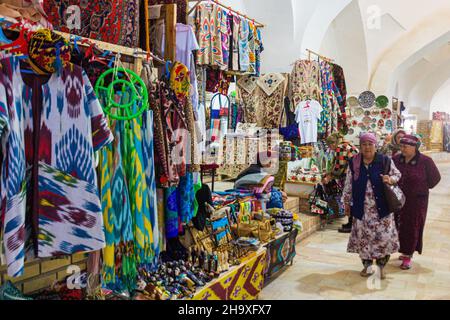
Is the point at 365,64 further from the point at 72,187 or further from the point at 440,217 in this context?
the point at 72,187

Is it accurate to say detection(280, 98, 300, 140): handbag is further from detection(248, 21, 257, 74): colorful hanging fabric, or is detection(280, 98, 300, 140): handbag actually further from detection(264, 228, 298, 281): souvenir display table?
detection(264, 228, 298, 281): souvenir display table

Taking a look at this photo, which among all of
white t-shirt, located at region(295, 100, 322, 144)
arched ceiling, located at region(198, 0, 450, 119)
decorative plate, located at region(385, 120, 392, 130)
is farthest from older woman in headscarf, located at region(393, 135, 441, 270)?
decorative plate, located at region(385, 120, 392, 130)

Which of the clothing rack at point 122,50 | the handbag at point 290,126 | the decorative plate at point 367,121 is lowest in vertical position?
the handbag at point 290,126

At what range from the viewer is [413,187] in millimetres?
5422

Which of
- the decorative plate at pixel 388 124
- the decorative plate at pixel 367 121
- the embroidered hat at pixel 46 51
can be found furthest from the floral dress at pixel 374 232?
the decorative plate at pixel 367 121

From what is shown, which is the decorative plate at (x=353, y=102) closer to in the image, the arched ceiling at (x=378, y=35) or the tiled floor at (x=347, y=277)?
the arched ceiling at (x=378, y=35)

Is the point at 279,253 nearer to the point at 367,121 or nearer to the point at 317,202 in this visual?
the point at 317,202

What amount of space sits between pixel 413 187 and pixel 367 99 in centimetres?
525

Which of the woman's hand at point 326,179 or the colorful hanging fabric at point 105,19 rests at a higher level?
the colorful hanging fabric at point 105,19

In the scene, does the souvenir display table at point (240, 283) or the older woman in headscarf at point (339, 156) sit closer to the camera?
the souvenir display table at point (240, 283)

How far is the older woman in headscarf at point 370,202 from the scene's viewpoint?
479 cm

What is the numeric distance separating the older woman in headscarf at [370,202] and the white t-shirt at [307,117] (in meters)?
1.82

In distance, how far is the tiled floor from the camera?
464 centimetres

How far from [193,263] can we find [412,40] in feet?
33.1
